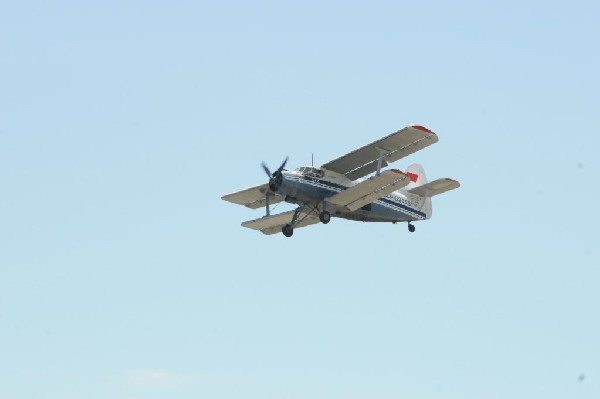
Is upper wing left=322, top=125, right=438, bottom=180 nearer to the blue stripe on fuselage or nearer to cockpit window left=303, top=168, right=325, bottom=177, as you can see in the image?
cockpit window left=303, top=168, right=325, bottom=177

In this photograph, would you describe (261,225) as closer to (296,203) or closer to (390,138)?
(296,203)

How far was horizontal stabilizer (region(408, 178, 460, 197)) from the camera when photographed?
5522 cm

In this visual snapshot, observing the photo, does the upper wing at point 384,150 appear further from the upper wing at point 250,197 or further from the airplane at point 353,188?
the upper wing at point 250,197

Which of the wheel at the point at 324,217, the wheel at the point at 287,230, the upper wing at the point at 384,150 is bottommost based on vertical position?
the wheel at the point at 287,230

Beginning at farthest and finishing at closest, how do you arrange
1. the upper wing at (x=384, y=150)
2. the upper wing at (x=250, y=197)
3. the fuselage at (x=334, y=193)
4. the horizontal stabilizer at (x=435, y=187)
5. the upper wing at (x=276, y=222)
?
the upper wing at (x=250, y=197)
the horizontal stabilizer at (x=435, y=187)
the upper wing at (x=276, y=222)
the fuselage at (x=334, y=193)
the upper wing at (x=384, y=150)

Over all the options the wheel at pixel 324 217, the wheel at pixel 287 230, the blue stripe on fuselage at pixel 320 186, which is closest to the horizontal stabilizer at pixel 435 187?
the blue stripe on fuselage at pixel 320 186

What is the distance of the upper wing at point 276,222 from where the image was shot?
54.8 metres

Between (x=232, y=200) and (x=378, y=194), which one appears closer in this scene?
(x=378, y=194)

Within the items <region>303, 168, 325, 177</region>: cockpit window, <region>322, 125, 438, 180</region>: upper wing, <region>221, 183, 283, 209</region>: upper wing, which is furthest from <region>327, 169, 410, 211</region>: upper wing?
<region>221, 183, 283, 209</region>: upper wing

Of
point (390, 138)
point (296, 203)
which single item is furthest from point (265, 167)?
point (390, 138)

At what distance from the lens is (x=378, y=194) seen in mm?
52031

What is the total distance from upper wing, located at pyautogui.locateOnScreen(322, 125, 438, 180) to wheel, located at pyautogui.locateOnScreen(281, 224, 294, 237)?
298cm

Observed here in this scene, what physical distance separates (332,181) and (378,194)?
2333 millimetres

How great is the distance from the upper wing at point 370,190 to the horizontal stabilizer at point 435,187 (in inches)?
166
